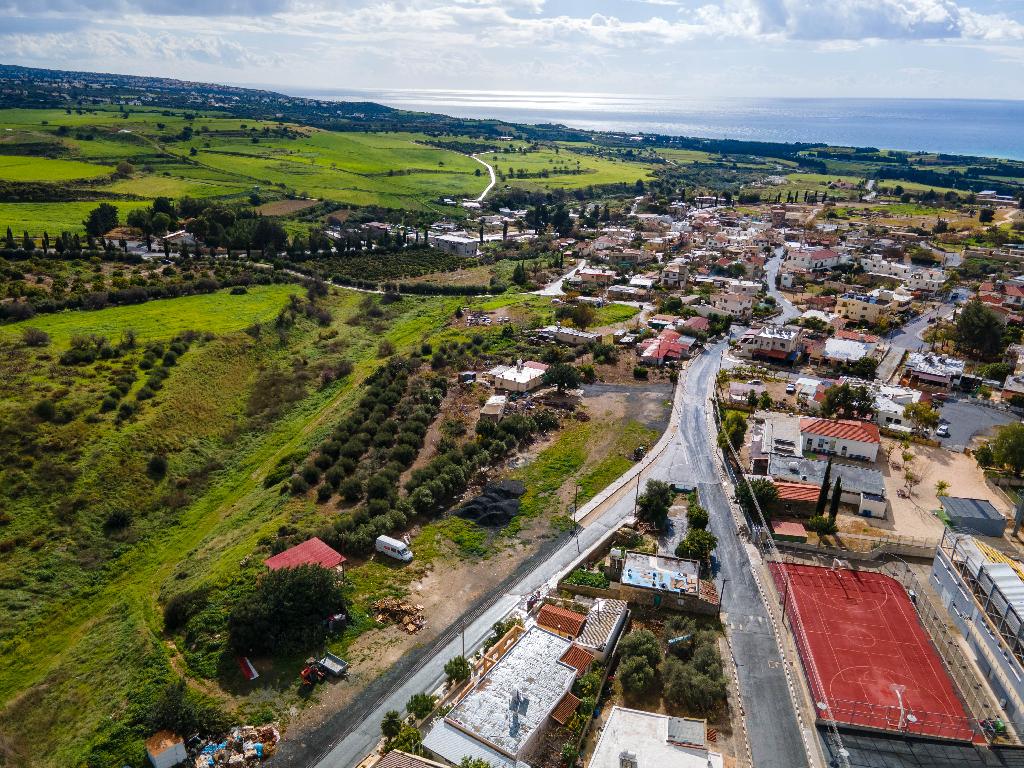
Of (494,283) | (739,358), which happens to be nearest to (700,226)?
(494,283)

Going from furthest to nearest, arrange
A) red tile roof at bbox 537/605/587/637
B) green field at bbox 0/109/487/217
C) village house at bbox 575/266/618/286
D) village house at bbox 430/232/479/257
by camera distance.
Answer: green field at bbox 0/109/487/217 → village house at bbox 430/232/479/257 → village house at bbox 575/266/618/286 → red tile roof at bbox 537/605/587/637

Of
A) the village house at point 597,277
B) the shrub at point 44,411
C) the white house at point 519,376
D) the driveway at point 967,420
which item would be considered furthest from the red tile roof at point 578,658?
the village house at point 597,277

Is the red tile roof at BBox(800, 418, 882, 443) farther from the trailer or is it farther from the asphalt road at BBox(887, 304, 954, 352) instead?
the trailer

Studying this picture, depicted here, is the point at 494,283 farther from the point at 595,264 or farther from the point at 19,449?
the point at 19,449

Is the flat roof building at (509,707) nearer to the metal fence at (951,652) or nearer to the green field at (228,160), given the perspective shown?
the metal fence at (951,652)

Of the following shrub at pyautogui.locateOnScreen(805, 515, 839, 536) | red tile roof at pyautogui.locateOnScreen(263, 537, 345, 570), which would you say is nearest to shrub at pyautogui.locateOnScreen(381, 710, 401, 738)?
red tile roof at pyautogui.locateOnScreen(263, 537, 345, 570)

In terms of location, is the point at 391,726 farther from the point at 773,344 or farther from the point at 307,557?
the point at 773,344

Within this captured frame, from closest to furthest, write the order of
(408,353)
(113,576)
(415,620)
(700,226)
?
(415,620)
(113,576)
(408,353)
(700,226)
